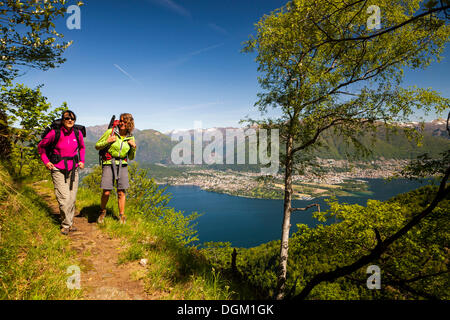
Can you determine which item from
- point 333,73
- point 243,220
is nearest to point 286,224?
point 333,73

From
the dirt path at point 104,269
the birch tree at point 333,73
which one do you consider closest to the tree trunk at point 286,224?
the birch tree at point 333,73

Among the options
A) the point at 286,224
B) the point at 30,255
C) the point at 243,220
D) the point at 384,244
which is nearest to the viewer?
the point at 384,244

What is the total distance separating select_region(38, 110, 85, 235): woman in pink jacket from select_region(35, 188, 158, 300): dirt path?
0.58m

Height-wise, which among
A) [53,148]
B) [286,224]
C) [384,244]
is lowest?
[286,224]

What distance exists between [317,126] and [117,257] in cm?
851

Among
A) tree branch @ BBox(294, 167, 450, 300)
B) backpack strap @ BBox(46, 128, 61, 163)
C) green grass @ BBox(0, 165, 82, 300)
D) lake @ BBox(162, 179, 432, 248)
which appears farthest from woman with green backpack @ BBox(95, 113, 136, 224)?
lake @ BBox(162, 179, 432, 248)

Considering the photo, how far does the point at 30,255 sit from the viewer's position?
328 cm

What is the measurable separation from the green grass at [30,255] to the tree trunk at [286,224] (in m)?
7.94

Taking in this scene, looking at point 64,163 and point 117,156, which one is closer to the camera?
point 64,163

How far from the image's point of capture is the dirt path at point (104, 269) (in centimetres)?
304

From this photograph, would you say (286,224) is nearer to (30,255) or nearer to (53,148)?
(30,255)

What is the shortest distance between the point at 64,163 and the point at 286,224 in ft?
28.2

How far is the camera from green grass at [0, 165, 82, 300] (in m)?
2.58

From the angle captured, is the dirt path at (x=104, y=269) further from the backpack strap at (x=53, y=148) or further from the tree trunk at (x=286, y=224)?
the tree trunk at (x=286, y=224)
